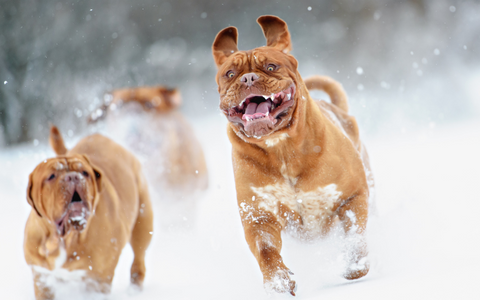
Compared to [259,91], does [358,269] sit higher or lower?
lower

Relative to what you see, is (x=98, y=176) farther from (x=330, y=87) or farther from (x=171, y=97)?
(x=171, y=97)

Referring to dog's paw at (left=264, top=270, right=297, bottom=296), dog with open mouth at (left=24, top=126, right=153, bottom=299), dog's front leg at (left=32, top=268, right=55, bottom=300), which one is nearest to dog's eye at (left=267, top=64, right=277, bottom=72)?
dog's paw at (left=264, top=270, right=297, bottom=296)

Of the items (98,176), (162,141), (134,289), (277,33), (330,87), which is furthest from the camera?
(162,141)

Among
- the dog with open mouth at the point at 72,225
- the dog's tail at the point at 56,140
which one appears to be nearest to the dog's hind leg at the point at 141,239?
the dog with open mouth at the point at 72,225

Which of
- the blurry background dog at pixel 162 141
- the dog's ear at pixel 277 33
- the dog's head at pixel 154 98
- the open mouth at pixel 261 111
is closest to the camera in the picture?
the open mouth at pixel 261 111

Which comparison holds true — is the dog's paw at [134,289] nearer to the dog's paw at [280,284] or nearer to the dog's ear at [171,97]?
the dog's paw at [280,284]

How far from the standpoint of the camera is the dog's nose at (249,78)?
7.81 feet

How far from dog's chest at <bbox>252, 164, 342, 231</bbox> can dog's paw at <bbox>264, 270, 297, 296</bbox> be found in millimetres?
348

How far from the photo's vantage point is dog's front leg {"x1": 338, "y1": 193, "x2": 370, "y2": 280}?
2676 millimetres

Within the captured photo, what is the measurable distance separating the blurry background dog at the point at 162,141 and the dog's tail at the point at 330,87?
230 cm

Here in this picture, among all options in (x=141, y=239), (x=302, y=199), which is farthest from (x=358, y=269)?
(x=141, y=239)

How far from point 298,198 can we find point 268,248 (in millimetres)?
316

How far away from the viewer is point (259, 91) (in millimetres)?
2367

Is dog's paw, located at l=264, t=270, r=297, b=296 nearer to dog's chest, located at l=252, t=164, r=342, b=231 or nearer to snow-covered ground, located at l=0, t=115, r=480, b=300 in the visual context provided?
snow-covered ground, located at l=0, t=115, r=480, b=300
